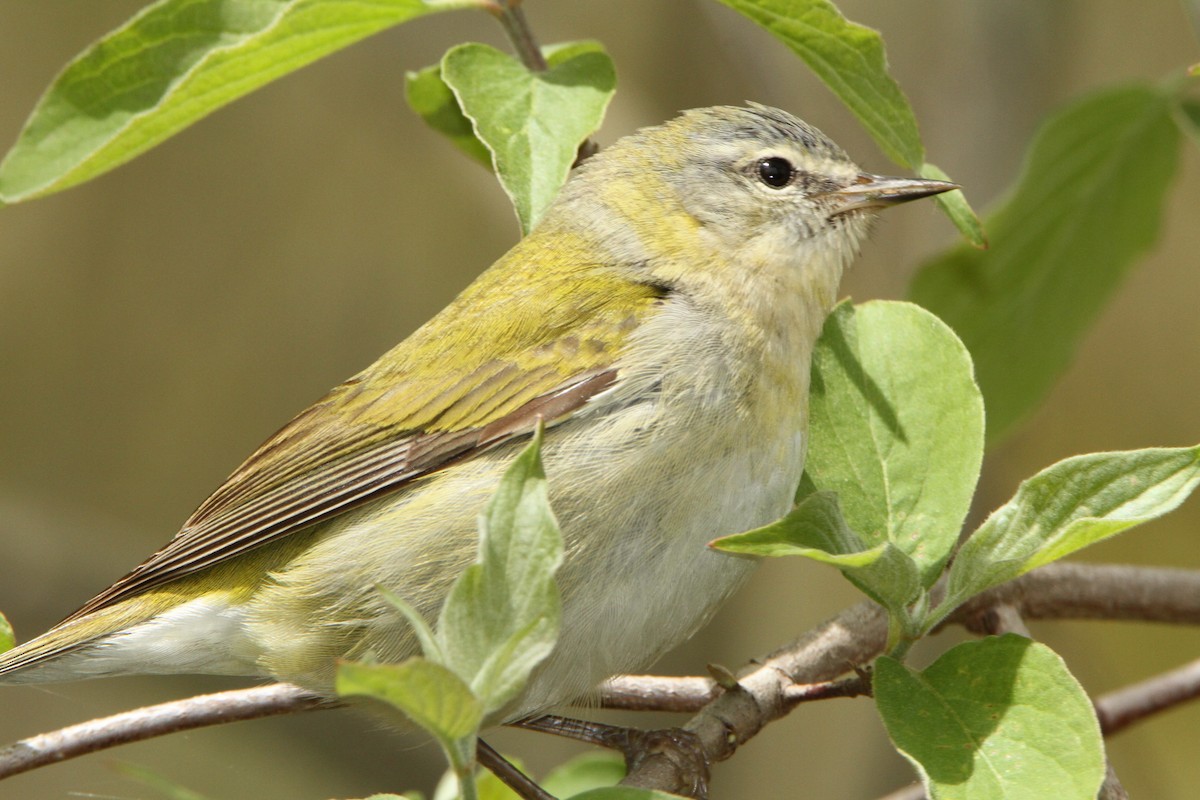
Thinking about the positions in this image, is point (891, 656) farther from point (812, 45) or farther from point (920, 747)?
point (812, 45)

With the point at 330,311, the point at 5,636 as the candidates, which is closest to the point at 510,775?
the point at 5,636

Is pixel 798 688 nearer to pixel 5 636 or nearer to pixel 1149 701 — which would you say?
pixel 1149 701

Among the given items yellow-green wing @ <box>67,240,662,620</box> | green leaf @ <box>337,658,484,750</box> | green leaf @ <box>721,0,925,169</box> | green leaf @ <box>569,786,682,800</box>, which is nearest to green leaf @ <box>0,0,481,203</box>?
green leaf @ <box>721,0,925,169</box>

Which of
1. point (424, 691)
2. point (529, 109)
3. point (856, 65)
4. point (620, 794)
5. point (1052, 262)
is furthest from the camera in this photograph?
point (1052, 262)

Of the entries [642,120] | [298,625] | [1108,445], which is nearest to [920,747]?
[298,625]

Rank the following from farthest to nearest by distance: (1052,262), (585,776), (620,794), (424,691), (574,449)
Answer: (1052,262) < (585,776) < (574,449) < (620,794) < (424,691)

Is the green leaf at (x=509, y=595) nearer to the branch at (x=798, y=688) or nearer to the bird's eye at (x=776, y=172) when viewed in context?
the branch at (x=798, y=688)
